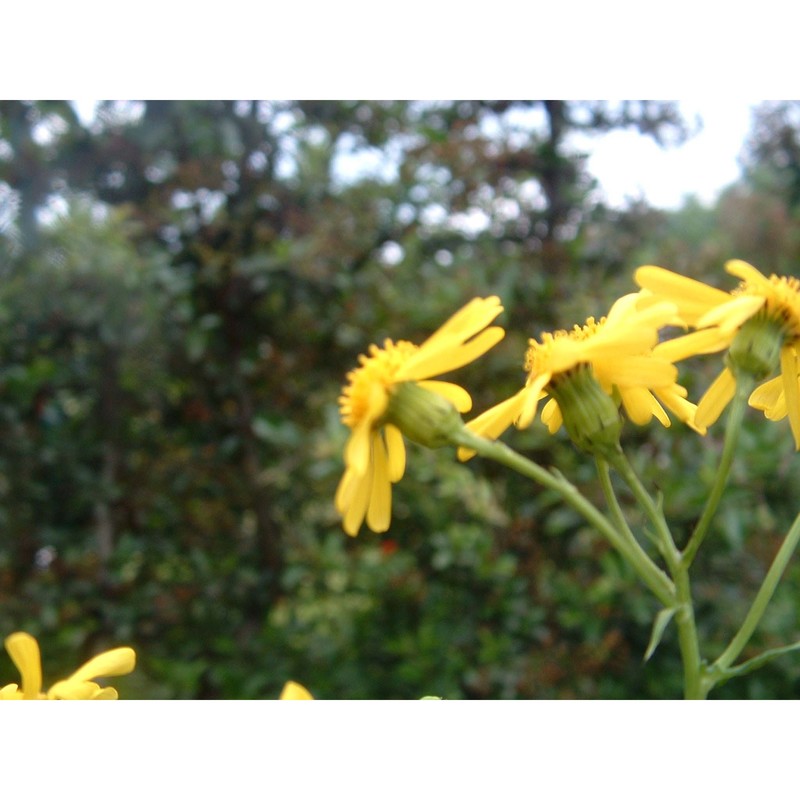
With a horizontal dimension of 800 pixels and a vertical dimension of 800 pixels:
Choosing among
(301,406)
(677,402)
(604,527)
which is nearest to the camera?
(604,527)

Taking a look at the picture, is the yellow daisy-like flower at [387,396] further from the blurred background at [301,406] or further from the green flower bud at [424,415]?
the blurred background at [301,406]

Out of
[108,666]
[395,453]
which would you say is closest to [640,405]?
[395,453]

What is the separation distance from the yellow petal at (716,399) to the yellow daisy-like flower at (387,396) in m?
0.11

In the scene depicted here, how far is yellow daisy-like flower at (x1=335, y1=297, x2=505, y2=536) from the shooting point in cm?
42

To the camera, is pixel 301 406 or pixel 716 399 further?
pixel 301 406

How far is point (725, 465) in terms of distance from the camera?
41 centimetres

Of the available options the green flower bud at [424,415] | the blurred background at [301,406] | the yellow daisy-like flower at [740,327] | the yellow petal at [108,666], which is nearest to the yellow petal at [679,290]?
the yellow daisy-like flower at [740,327]

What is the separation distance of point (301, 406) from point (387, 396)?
3.51ft

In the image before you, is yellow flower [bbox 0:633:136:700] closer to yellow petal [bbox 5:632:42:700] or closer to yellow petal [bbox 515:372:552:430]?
yellow petal [bbox 5:632:42:700]

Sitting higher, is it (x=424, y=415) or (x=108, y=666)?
(x=424, y=415)

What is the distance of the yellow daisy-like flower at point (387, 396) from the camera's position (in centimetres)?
42

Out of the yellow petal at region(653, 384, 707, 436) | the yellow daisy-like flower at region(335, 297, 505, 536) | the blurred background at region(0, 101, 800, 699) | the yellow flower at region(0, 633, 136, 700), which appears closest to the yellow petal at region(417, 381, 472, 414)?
the yellow daisy-like flower at region(335, 297, 505, 536)

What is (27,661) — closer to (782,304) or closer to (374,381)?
(374,381)
